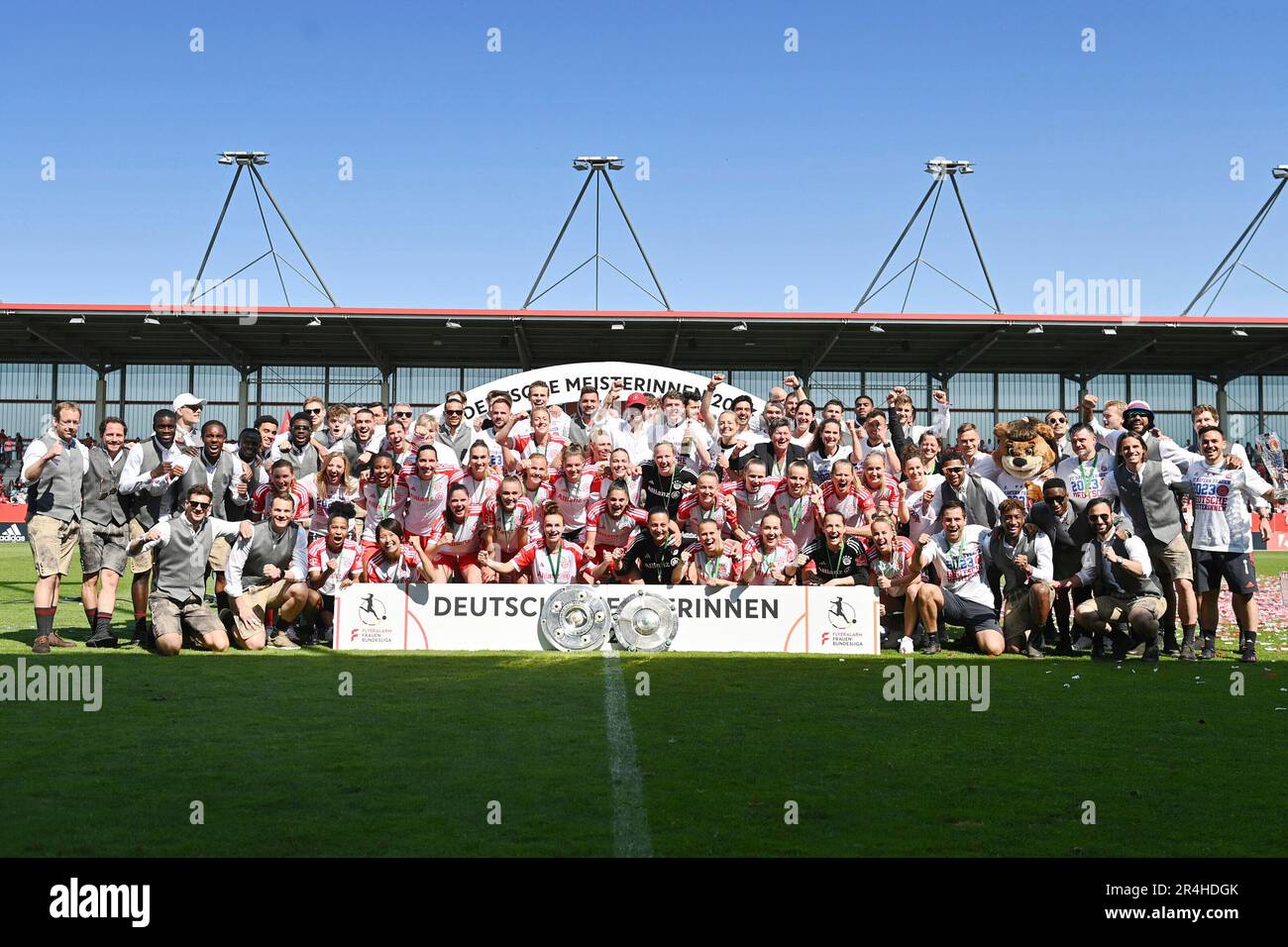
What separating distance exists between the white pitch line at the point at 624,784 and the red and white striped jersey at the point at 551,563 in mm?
2436

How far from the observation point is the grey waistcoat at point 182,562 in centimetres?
948

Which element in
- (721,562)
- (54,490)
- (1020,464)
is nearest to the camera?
(54,490)

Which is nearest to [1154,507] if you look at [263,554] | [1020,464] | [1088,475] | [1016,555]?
[1088,475]

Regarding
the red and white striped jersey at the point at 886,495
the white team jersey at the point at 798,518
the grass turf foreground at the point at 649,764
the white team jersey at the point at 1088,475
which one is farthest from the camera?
the red and white striped jersey at the point at 886,495

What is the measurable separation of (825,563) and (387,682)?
4.12 m

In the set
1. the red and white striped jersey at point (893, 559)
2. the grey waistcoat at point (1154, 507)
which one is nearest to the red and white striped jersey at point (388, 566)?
the red and white striped jersey at point (893, 559)

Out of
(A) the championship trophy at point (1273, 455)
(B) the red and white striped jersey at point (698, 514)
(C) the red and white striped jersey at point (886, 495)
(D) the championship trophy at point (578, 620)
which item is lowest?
(D) the championship trophy at point (578, 620)

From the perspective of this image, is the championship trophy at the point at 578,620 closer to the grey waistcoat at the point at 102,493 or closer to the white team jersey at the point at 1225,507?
the grey waistcoat at the point at 102,493

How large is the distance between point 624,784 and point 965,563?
19.2 feet

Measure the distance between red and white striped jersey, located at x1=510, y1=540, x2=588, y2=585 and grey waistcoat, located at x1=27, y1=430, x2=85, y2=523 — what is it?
381 cm

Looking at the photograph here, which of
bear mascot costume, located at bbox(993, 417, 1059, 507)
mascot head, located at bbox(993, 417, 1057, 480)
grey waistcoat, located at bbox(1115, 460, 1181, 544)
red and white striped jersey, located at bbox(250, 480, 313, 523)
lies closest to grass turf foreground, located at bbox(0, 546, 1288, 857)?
grey waistcoat, located at bbox(1115, 460, 1181, 544)

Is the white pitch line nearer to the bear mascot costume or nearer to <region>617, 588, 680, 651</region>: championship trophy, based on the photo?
<region>617, 588, 680, 651</region>: championship trophy

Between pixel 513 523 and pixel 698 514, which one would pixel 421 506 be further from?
pixel 698 514

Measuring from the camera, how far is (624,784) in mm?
5121
